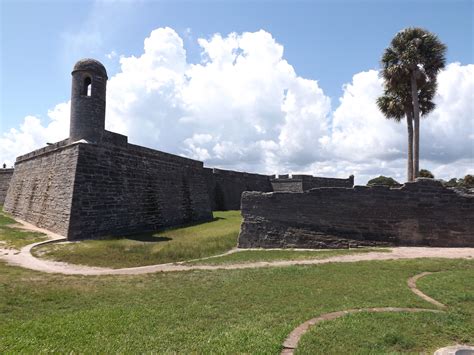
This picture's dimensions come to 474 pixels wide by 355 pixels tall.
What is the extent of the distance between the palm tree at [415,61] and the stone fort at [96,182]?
14154 mm

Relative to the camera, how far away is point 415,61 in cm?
1831

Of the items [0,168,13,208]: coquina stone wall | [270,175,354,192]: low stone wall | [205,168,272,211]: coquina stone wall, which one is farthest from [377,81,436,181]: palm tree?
[0,168,13,208]: coquina stone wall

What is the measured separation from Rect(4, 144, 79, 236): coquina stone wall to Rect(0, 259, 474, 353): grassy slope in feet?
21.2

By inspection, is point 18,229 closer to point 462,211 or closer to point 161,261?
point 161,261

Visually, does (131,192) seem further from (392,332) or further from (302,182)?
(302,182)

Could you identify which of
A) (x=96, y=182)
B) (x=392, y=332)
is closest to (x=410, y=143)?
(x=96, y=182)

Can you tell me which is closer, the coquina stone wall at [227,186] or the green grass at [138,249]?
the green grass at [138,249]

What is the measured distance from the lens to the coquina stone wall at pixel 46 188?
14461 millimetres

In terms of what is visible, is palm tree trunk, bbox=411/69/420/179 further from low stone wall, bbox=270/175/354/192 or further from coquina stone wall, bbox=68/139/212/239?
low stone wall, bbox=270/175/354/192

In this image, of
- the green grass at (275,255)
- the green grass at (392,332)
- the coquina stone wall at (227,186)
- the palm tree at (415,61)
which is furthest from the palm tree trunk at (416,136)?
the coquina stone wall at (227,186)

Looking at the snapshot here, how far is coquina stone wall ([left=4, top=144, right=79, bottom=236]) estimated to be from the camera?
47.4 ft

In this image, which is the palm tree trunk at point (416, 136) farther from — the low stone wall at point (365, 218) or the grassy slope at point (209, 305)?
the grassy slope at point (209, 305)

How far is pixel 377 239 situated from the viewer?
11.8 meters

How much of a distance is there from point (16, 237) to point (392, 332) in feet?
47.1
